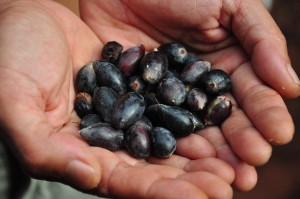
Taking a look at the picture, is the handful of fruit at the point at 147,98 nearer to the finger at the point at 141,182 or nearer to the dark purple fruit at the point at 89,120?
the dark purple fruit at the point at 89,120

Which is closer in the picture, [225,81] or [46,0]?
[225,81]


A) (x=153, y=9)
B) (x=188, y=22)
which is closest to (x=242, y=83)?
(x=188, y=22)

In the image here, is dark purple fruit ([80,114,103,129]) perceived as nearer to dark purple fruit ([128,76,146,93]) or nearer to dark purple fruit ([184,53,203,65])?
dark purple fruit ([128,76,146,93])

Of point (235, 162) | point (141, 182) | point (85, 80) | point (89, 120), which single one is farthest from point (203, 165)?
point (85, 80)

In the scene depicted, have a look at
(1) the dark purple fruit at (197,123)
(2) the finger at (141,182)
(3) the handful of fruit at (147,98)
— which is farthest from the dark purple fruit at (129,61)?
(2) the finger at (141,182)

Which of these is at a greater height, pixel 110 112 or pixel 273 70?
pixel 273 70

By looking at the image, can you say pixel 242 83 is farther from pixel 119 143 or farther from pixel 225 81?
pixel 119 143
